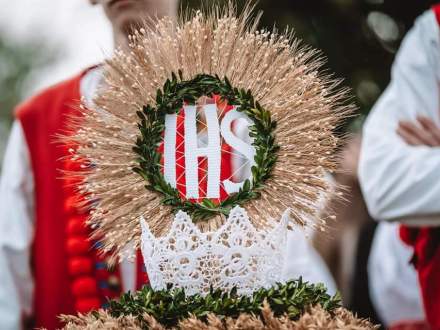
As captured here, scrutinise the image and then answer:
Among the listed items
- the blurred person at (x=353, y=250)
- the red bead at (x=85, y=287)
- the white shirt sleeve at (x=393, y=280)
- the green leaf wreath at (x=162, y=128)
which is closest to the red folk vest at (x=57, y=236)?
the red bead at (x=85, y=287)

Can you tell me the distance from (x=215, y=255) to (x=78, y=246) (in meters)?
1.20

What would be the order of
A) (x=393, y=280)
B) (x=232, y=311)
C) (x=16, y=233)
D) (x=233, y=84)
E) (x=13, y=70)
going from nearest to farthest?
(x=232, y=311) < (x=233, y=84) < (x=16, y=233) < (x=393, y=280) < (x=13, y=70)

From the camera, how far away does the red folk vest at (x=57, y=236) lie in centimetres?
303

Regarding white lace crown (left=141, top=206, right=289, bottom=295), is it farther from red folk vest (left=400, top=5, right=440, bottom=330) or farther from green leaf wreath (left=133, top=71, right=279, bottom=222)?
red folk vest (left=400, top=5, right=440, bottom=330)

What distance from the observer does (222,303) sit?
5.97ft

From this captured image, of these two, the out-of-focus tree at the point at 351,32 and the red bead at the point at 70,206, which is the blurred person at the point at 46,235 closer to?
the red bead at the point at 70,206

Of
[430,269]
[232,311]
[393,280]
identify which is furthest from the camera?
[393,280]

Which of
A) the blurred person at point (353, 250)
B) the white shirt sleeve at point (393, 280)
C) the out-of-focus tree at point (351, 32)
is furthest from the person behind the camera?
the out-of-focus tree at point (351, 32)

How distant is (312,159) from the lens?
1991mm

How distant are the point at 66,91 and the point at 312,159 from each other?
4.54 feet

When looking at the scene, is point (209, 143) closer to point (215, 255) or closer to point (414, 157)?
point (215, 255)

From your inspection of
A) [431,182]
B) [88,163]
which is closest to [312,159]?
[88,163]

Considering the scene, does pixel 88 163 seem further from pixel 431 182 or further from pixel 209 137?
pixel 431 182

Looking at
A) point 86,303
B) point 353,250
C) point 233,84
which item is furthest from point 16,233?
point 353,250
